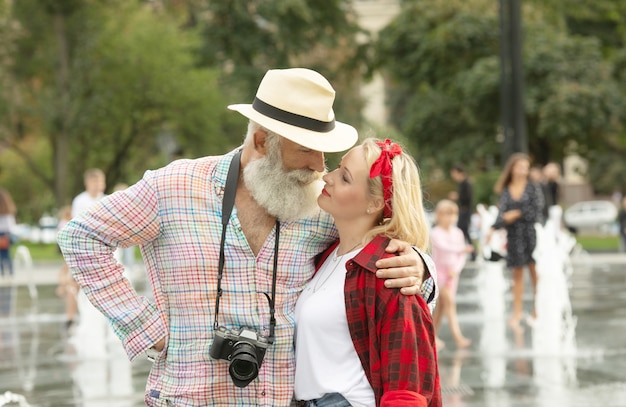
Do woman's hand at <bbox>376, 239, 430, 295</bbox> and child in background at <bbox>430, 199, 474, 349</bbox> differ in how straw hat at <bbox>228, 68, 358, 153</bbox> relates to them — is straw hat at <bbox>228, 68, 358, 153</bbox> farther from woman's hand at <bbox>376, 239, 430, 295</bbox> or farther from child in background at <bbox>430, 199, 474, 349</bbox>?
child in background at <bbox>430, 199, 474, 349</bbox>

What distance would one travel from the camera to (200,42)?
A: 122 ft

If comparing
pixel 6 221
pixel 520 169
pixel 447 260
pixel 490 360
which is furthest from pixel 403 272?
pixel 6 221

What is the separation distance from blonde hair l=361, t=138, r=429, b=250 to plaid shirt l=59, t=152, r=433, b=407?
276mm

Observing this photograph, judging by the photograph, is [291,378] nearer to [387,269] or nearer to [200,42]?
[387,269]

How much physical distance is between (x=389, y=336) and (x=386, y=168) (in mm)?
518


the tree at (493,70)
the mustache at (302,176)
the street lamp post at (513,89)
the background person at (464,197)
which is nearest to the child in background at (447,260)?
the mustache at (302,176)

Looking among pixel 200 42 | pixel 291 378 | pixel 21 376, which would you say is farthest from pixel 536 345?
pixel 200 42

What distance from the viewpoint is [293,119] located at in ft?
11.7

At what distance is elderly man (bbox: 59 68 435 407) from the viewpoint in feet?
11.5

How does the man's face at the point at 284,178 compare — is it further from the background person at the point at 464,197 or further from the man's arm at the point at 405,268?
the background person at the point at 464,197

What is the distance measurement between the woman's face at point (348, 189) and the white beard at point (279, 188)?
0.06 m

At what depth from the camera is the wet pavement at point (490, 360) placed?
8.02 meters

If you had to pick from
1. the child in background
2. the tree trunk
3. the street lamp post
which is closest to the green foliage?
the tree trunk

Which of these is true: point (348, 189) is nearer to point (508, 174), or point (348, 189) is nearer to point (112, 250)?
point (112, 250)
